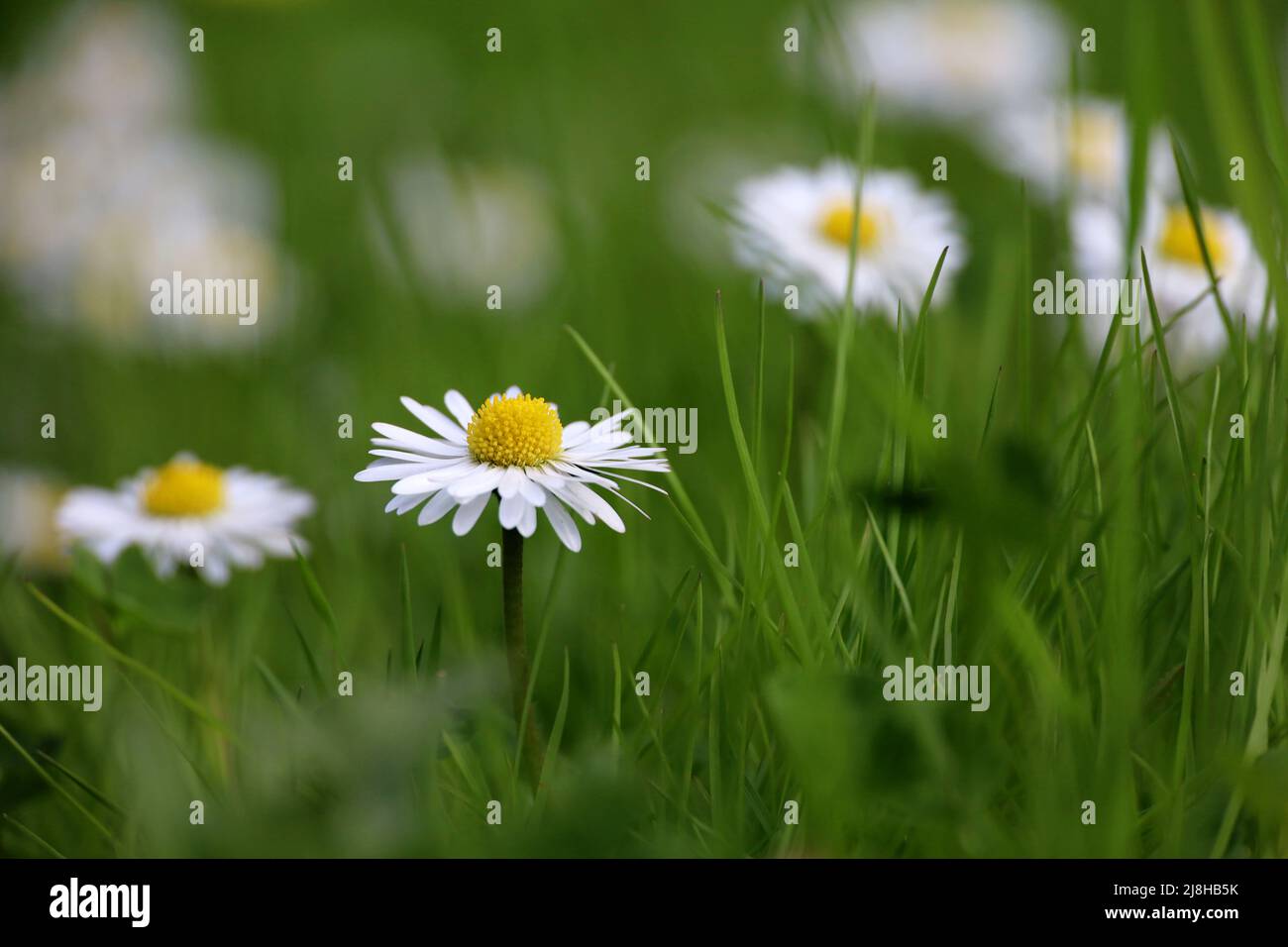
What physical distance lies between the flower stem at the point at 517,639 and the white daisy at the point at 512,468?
18 mm

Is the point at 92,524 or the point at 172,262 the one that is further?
the point at 172,262

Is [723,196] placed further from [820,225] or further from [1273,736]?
[1273,736]

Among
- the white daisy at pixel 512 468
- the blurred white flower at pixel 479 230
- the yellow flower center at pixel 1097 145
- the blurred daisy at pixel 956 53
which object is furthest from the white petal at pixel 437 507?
the blurred daisy at pixel 956 53

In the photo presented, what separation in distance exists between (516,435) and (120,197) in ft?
4.64

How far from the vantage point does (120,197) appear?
1.82 meters

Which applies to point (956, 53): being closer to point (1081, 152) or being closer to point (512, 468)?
point (1081, 152)

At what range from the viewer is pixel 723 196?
6.71 feet

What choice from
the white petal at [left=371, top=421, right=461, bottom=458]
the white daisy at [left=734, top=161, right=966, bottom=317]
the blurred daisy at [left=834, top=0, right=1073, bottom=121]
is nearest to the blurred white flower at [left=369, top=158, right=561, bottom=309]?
the white daisy at [left=734, top=161, right=966, bottom=317]

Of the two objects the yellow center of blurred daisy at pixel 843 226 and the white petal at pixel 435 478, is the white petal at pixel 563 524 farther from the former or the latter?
the yellow center of blurred daisy at pixel 843 226

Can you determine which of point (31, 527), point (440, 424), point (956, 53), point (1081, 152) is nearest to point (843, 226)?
point (1081, 152)

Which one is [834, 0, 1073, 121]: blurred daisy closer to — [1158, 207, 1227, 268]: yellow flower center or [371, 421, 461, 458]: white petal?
[1158, 207, 1227, 268]: yellow flower center
